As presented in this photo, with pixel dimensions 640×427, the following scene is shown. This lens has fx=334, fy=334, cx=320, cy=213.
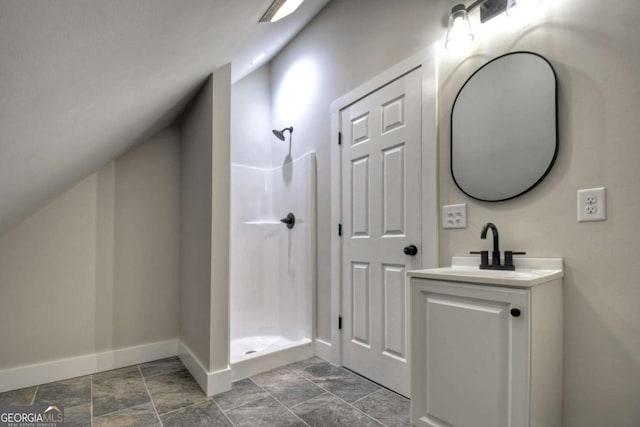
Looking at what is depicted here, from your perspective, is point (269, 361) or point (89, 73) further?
point (269, 361)

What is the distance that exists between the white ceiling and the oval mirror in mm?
1178

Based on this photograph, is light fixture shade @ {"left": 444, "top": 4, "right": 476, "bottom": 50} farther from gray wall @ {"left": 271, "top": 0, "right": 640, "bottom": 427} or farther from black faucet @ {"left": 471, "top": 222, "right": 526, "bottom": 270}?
black faucet @ {"left": 471, "top": 222, "right": 526, "bottom": 270}

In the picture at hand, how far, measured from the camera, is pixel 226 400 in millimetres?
1933

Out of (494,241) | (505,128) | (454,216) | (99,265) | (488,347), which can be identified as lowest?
(488,347)

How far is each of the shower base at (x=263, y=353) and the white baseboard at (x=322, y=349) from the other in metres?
0.05

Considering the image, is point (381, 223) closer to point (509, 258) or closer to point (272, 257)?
point (509, 258)

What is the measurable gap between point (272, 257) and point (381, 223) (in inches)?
52.9

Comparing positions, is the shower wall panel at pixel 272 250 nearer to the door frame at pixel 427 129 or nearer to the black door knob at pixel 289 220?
the black door knob at pixel 289 220

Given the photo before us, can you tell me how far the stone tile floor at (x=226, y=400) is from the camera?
172cm

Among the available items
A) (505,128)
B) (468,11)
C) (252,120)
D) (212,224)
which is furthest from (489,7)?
(252,120)

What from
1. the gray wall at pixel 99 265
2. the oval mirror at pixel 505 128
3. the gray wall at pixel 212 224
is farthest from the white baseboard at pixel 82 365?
the oval mirror at pixel 505 128

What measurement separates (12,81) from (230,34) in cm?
117

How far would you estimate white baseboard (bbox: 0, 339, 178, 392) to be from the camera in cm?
211

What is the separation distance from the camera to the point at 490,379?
3.95 ft
